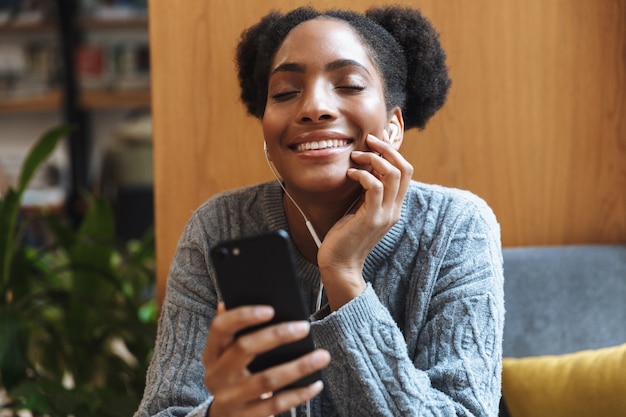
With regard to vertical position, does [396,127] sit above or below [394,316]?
above

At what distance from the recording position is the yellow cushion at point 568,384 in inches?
55.3

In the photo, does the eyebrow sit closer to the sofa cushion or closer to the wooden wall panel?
the wooden wall panel

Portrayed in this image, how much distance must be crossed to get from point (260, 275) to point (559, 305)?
0.86 meters

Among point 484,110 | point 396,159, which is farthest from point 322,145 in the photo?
point 484,110

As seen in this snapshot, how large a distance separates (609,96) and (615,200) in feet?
0.71

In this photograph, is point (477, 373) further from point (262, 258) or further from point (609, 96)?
point (609, 96)

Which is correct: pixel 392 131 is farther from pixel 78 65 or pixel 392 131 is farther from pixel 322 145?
pixel 78 65

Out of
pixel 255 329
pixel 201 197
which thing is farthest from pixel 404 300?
pixel 201 197

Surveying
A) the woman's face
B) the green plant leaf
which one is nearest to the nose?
the woman's face

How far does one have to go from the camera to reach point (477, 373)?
1.12m

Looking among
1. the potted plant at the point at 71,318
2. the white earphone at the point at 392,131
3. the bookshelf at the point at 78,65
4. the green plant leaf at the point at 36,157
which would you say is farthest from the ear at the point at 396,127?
the bookshelf at the point at 78,65

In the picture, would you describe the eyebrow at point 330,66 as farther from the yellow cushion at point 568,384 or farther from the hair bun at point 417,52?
the yellow cushion at point 568,384

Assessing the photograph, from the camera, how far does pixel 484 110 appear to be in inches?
64.0

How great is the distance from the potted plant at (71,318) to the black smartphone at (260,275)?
0.90 meters
